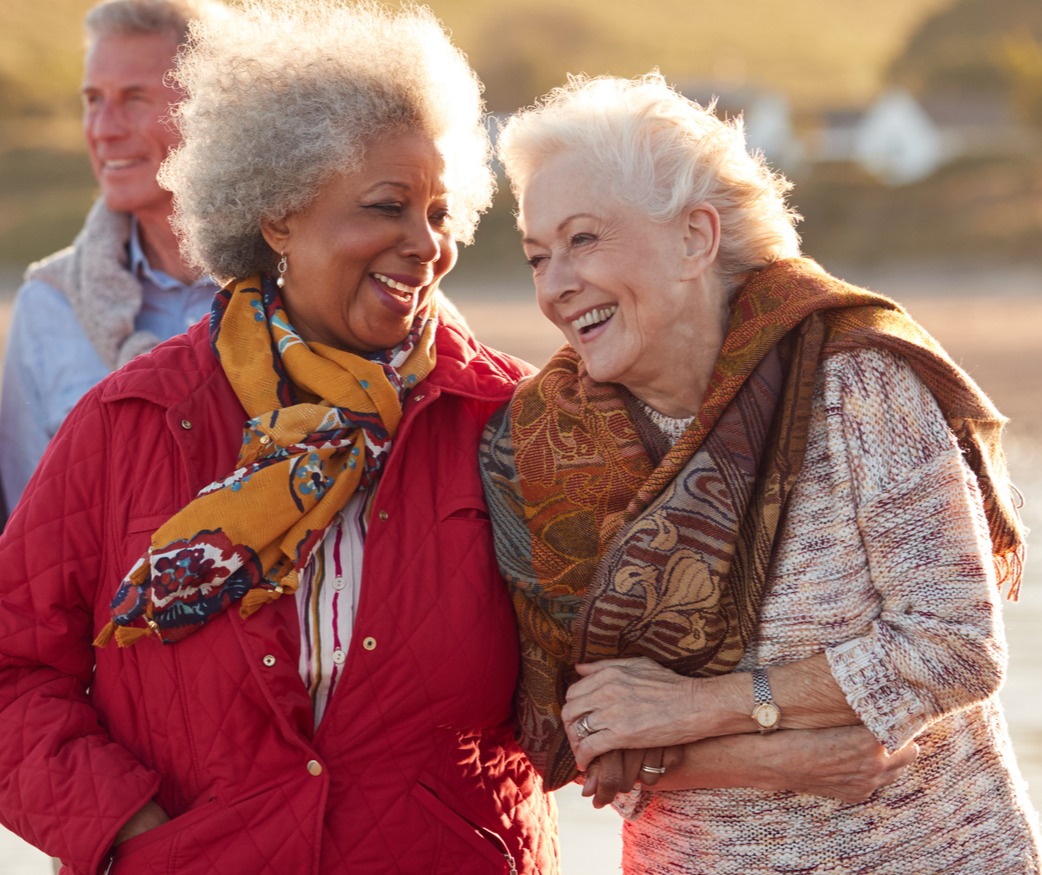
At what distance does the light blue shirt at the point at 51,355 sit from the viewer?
3.71 metres

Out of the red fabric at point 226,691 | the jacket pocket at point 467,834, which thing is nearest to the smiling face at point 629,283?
the red fabric at point 226,691

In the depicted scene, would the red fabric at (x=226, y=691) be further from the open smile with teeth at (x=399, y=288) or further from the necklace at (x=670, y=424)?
the necklace at (x=670, y=424)

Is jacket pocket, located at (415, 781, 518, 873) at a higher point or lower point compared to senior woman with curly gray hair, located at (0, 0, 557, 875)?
lower

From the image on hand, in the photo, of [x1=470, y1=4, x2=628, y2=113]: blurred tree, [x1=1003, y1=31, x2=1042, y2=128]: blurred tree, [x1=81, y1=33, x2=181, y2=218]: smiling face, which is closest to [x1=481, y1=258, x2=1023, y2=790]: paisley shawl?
[x1=81, y1=33, x2=181, y2=218]: smiling face

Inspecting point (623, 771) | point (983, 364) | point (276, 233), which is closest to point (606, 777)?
→ point (623, 771)

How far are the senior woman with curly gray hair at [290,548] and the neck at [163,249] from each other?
3.61 feet

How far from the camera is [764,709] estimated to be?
7.68ft

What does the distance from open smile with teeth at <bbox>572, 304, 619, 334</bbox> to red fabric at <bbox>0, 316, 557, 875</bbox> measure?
341 millimetres

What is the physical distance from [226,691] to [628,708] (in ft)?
2.11

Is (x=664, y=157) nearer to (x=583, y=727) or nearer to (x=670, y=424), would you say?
(x=670, y=424)

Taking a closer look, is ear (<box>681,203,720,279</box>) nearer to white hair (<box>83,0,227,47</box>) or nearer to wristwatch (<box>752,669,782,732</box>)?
wristwatch (<box>752,669,782,732</box>)

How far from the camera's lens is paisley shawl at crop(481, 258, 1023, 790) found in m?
2.34

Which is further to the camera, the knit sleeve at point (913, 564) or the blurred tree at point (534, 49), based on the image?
the blurred tree at point (534, 49)

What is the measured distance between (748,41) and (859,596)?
83.0 meters
